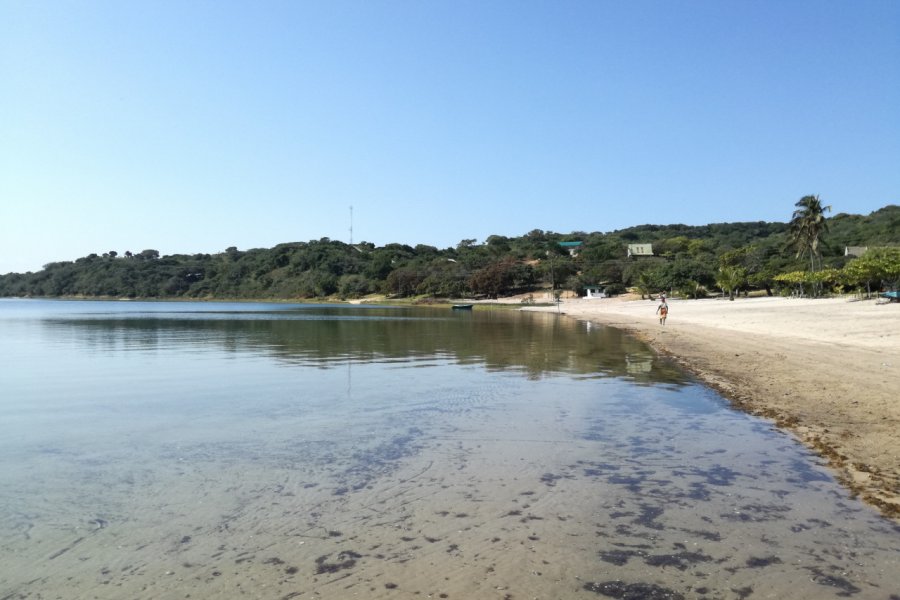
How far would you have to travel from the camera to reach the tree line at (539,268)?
7131 cm

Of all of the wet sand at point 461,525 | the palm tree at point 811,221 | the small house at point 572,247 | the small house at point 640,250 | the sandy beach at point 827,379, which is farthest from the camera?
the small house at point 572,247

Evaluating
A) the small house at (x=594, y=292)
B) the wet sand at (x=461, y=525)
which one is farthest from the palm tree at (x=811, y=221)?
the wet sand at (x=461, y=525)

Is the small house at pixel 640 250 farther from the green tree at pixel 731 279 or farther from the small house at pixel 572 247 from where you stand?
the green tree at pixel 731 279

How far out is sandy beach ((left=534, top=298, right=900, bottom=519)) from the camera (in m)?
8.22

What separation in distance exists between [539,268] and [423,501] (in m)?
115

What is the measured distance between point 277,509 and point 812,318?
34.0 meters

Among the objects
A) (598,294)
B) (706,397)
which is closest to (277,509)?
(706,397)

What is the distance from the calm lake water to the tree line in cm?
3945

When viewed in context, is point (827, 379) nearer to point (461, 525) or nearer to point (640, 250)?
point (461, 525)

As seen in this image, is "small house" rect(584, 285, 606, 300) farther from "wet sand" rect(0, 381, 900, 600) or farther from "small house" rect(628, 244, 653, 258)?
"wet sand" rect(0, 381, 900, 600)

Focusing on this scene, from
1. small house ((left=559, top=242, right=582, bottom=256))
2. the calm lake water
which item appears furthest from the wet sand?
small house ((left=559, top=242, right=582, bottom=256))

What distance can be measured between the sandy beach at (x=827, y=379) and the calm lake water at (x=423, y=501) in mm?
501

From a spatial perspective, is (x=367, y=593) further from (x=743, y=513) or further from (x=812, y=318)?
(x=812, y=318)

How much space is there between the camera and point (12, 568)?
17.6 ft
